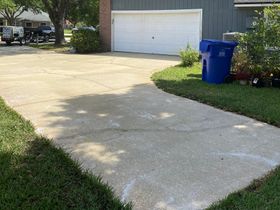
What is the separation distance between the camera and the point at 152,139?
5867 mm

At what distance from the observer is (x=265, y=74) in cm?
1020

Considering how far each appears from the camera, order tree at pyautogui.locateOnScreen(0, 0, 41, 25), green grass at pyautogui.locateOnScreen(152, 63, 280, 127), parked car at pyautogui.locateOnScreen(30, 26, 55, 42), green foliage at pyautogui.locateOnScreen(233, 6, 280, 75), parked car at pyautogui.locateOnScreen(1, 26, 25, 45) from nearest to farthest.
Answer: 1. green grass at pyautogui.locateOnScreen(152, 63, 280, 127)
2. green foliage at pyautogui.locateOnScreen(233, 6, 280, 75)
3. parked car at pyautogui.locateOnScreen(1, 26, 25, 45)
4. parked car at pyautogui.locateOnScreen(30, 26, 55, 42)
5. tree at pyautogui.locateOnScreen(0, 0, 41, 25)

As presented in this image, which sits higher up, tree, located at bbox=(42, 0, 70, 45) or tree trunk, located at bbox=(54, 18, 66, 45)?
tree, located at bbox=(42, 0, 70, 45)

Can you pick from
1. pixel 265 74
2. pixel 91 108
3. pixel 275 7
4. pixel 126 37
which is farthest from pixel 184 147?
pixel 126 37

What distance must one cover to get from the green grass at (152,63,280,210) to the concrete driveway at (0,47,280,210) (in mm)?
188

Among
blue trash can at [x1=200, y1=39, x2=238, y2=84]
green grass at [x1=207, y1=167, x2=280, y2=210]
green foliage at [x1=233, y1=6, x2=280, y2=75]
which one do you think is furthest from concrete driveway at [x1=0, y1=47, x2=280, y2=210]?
green foliage at [x1=233, y1=6, x2=280, y2=75]

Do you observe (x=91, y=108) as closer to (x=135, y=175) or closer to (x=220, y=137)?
(x=220, y=137)

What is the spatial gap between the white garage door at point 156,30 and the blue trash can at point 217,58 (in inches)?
313

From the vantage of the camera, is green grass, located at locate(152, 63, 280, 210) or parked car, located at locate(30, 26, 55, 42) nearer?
green grass, located at locate(152, 63, 280, 210)

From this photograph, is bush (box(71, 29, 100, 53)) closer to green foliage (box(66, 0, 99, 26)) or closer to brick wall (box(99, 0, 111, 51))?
brick wall (box(99, 0, 111, 51))

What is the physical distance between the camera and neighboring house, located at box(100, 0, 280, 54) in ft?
55.2

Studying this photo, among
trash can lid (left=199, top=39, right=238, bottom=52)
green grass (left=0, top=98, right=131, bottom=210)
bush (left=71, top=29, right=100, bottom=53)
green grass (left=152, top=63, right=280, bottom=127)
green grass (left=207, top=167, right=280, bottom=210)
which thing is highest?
bush (left=71, top=29, right=100, bottom=53)

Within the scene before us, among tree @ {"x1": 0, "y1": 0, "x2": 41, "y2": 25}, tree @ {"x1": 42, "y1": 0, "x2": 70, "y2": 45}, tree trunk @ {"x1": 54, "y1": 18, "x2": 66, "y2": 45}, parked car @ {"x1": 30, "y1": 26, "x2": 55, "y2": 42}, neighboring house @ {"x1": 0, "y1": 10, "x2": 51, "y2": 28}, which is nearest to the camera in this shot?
tree @ {"x1": 42, "y1": 0, "x2": 70, "y2": 45}

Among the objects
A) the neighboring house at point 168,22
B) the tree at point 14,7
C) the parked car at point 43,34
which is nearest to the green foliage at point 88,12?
the parked car at point 43,34
